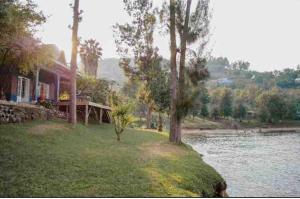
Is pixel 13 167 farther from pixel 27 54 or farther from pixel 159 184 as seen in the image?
pixel 27 54

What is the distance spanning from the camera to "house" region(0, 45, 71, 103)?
90.9 ft

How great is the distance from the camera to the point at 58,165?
12.2 metres

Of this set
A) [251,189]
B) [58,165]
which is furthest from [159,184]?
[251,189]

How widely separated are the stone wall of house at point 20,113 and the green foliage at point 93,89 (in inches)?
491

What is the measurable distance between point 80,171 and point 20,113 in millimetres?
9833

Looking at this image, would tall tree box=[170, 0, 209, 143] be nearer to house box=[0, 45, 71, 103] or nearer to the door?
house box=[0, 45, 71, 103]

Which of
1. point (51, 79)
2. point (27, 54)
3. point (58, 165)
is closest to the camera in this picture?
point (58, 165)

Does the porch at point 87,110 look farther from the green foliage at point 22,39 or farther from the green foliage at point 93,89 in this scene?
the green foliage at point 22,39

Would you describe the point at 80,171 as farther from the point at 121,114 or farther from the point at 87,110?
the point at 87,110

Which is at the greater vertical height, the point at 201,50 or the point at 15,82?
the point at 201,50

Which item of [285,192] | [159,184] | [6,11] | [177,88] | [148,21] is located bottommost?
[285,192]

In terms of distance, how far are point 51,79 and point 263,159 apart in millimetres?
21164

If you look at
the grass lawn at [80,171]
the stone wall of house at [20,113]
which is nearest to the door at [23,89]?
the stone wall of house at [20,113]

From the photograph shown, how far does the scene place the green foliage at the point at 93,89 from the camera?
126 ft
